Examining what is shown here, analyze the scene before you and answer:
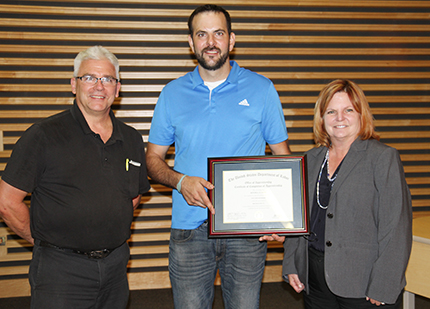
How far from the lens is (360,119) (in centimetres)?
203

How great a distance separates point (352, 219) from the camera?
1879mm

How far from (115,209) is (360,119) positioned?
4.82ft

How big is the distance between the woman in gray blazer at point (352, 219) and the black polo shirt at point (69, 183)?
945 mm

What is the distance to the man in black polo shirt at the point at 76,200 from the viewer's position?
1927mm

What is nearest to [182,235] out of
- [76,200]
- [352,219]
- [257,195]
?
[257,195]

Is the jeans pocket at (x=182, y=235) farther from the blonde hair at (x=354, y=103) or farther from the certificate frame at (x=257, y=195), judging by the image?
the blonde hair at (x=354, y=103)

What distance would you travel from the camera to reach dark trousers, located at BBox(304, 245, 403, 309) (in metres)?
1.88

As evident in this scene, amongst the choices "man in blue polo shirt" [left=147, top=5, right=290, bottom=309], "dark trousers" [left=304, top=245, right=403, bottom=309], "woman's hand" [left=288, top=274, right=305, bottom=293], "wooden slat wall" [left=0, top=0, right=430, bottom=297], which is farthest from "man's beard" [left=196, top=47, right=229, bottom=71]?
"wooden slat wall" [left=0, top=0, right=430, bottom=297]

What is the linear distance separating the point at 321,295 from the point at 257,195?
65 cm

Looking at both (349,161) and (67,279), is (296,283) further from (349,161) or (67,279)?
(67,279)

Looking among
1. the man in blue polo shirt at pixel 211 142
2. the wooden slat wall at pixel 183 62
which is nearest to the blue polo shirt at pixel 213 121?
the man in blue polo shirt at pixel 211 142

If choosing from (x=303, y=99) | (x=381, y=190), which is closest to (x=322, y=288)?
(x=381, y=190)

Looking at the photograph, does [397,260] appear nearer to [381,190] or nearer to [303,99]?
[381,190]

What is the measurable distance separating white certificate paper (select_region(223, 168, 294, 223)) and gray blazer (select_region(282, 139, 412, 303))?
0.80ft
